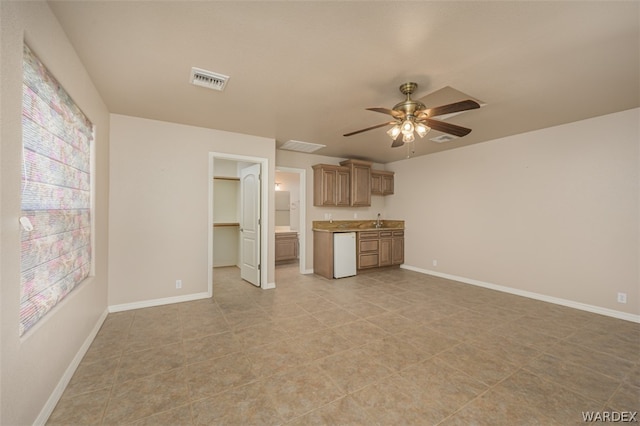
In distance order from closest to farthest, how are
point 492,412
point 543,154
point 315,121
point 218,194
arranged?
point 492,412, point 315,121, point 543,154, point 218,194

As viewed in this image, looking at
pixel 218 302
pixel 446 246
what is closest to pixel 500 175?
pixel 446 246

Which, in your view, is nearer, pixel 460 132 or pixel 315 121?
pixel 460 132

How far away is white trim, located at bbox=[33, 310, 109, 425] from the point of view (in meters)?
1.57

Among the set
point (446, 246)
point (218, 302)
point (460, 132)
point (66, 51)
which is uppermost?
point (66, 51)

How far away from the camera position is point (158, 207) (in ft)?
11.8

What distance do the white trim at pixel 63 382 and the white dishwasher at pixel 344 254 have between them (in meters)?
3.61

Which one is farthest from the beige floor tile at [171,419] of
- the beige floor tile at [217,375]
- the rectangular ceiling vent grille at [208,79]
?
the rectangular ceiling vent grille at [208,79]

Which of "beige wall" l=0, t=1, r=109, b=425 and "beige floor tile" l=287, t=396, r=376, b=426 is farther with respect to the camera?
"beige floor tile" l=287, t=396, r=376, b=426

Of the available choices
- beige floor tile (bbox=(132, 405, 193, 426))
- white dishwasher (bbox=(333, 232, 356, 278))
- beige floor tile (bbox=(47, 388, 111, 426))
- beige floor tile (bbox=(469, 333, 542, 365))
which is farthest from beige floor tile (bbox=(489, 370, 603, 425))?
white dishwasher (bbox=(333, 232, 356, 278))

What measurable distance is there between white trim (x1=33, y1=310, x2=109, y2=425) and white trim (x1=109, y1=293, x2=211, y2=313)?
0.66 metres

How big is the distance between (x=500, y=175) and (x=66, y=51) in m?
5.63

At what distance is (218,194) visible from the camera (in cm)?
605

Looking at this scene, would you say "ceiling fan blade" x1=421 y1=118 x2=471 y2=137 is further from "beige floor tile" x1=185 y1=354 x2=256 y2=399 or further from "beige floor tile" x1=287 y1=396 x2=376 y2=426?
"beige floor tile" x1=185 y1=354 x2=256 y2=399

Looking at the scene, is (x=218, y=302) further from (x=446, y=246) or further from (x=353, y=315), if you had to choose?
(x=446, y=246)
